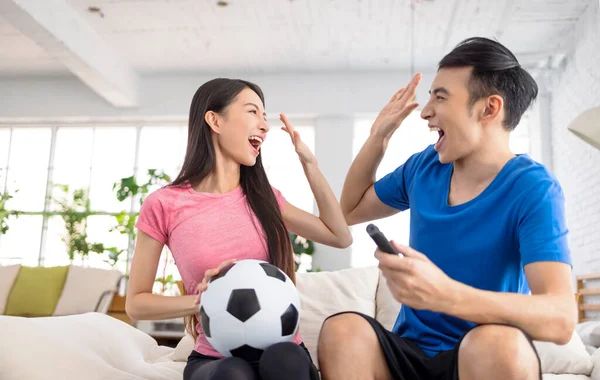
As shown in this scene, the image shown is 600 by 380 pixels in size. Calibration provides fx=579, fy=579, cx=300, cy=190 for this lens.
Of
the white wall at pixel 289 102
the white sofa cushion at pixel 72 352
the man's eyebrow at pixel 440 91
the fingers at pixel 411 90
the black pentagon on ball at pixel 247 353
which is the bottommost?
the white sofa cushion at pixel 72 352

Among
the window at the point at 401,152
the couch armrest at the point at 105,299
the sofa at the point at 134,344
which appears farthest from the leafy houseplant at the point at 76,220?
the sofa at the point at 134,344

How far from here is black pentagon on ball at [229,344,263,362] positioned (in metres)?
1.22

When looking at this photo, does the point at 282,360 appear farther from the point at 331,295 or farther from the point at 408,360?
the point at 331,295

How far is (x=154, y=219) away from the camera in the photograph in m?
1.62

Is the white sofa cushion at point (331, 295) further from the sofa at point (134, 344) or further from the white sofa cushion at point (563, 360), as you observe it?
the white sofa cushion at point (563, 360)

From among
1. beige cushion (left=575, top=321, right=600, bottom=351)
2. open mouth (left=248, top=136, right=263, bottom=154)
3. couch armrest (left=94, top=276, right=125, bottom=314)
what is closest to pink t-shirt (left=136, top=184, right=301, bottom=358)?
open mouth (left=248, top=136, right=263, bottom=154)

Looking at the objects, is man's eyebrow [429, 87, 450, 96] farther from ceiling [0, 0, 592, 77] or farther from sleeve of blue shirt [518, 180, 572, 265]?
ceiling [0, 0, 592, 77]

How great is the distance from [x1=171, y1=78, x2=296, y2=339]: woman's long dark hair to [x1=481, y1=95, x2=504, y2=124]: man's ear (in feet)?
2.06

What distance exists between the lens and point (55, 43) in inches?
216

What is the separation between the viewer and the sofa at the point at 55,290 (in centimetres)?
492

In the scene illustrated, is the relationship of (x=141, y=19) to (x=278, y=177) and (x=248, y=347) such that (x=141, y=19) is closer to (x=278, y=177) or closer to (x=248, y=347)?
(x=278, y=177)

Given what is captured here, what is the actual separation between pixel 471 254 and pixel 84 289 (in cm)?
434

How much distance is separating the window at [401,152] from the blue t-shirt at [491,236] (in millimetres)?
5405

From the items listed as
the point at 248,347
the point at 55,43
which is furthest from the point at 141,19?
the point at 248,347
